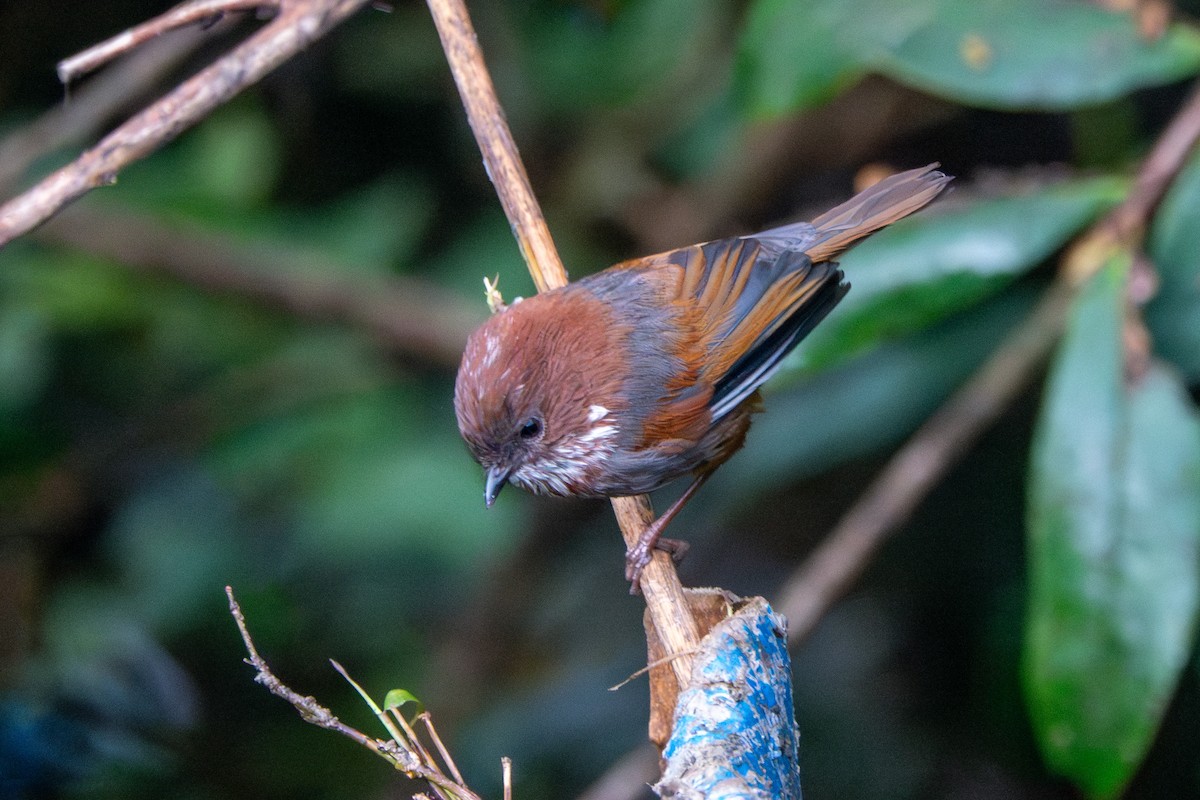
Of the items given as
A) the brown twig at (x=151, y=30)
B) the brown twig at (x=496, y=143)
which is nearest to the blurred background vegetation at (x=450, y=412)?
the brown twig at (x=496, y=143)

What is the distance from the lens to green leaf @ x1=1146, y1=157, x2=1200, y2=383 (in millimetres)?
3012

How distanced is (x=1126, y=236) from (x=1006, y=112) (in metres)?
1.59

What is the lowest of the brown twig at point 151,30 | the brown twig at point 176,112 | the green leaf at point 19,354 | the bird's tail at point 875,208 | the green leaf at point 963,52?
the bird's tail at point 875,208

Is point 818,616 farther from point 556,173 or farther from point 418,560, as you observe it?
point 556,173

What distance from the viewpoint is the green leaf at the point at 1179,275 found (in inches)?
119

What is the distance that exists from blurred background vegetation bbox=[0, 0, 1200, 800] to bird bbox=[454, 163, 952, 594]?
35 cm

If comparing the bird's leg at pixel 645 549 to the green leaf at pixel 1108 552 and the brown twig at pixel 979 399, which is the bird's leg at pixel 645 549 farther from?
the green leaf at pixel 1108 552

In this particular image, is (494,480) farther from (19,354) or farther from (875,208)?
(19,354)

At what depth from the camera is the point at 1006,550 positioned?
4.00 m

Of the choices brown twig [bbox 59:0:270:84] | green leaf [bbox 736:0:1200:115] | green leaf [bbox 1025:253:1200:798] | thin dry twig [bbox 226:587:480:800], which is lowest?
green leaf [bbox 1025:253:1200:798]

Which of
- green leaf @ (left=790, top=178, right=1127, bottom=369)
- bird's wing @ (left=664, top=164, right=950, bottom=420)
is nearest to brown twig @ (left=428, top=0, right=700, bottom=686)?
bird's wing @ (left=664, top=164, right=950, bottom=420)

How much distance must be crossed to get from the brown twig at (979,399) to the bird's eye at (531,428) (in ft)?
3.36

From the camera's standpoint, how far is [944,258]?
10.2 ft

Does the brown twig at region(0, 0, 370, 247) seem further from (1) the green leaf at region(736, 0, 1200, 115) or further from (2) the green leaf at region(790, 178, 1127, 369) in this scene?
(2) the green leaf at region(790, 178, 1127, 369)
